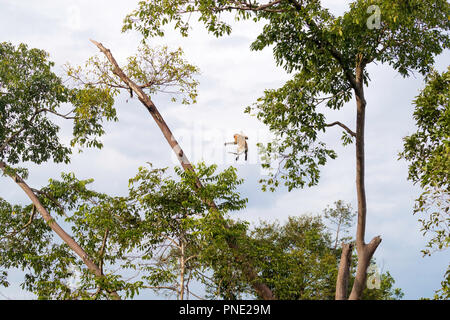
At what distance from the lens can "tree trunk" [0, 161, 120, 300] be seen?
11.6 m

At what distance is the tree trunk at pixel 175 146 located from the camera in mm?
9867

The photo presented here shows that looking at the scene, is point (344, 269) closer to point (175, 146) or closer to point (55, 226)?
point (175, 146)

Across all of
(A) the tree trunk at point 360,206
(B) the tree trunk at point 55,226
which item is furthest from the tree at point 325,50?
(B) the tree trunk at point 55,226

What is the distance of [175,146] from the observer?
36.8 ft

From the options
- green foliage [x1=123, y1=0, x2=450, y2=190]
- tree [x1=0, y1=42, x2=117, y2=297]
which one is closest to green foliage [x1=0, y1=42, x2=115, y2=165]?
tree [x1=0, y1=42, x2=117, y2=297]

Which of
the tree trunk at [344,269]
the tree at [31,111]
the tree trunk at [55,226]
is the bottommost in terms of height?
the tree trunk at [344,269]

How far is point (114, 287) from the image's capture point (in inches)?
356

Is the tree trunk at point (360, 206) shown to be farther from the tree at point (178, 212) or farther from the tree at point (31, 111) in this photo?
the tree at point (31, 111)

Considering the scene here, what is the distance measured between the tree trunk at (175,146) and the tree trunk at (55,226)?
314cm

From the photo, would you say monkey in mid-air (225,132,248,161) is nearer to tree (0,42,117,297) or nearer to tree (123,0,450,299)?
tree (123,0,450,299)

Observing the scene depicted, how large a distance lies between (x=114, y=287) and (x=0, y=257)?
7.52 metres

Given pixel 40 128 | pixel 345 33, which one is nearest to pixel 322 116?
pixel 345 33

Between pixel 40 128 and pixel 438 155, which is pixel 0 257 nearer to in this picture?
pixel 40 128

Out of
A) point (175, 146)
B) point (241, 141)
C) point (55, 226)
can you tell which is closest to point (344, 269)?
point (241, 141)
